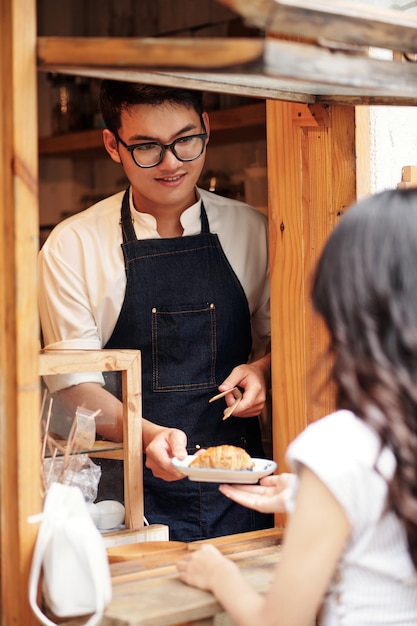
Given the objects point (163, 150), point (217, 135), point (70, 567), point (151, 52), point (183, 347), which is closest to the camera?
point (151, 52)

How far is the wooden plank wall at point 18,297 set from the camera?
1.83 m

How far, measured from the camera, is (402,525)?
1.58m

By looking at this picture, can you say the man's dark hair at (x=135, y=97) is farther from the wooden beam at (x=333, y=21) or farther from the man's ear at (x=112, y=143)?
the wooden beam at (x=333, y=21)

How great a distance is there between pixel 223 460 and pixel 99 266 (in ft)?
2.76

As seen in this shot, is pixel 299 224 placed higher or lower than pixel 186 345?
higher

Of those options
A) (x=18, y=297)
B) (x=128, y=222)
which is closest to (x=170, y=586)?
(x=18, y=297)

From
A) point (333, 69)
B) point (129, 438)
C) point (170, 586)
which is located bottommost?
point (170, 586)

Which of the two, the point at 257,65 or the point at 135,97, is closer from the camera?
the point at 257,65

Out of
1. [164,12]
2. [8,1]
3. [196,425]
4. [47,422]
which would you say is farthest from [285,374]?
[164,12]

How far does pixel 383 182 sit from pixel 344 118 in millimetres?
261

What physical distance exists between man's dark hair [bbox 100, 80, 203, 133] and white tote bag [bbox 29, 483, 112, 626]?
1.39 m

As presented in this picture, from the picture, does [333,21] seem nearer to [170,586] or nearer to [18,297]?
[18,297]

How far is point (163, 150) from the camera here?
279 cm

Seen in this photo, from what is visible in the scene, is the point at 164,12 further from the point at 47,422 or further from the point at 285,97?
the point at 47,422
